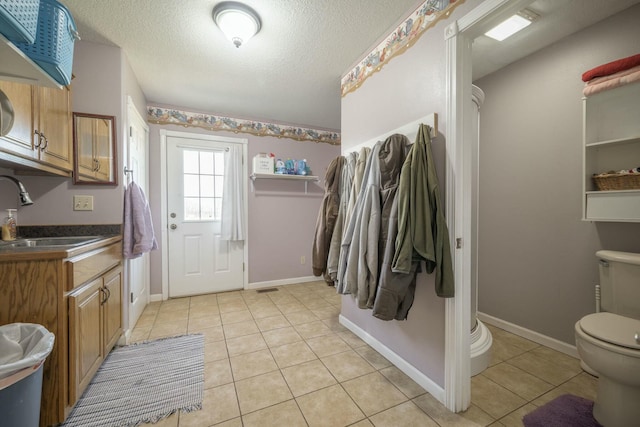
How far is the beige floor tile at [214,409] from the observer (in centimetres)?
133

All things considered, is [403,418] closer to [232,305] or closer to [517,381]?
[517,381]

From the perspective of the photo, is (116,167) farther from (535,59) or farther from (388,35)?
(535,59)

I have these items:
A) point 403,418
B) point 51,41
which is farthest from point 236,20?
point 403,418

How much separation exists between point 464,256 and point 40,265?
82.5 inches

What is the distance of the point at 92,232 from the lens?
6.47 feet

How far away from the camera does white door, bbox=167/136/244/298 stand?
320 centimetres

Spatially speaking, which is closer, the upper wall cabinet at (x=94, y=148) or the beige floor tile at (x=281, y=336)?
the upper wall cabinet at (x=94, y=148)

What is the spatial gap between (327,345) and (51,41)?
91.4 inches

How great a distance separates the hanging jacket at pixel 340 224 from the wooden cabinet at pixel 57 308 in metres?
1.50

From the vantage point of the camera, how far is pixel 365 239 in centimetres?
165

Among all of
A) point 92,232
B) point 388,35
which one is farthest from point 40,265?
point 388,35

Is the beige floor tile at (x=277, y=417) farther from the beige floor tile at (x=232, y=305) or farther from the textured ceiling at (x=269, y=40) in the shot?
the textured ceiling at (x=269, y=40)

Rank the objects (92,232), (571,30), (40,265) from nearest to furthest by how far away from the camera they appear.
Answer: (40,265), (571,30), (92,232)

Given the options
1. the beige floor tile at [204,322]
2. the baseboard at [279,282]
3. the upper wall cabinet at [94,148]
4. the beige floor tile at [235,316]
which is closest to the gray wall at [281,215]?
the baseboard at [279,282]
